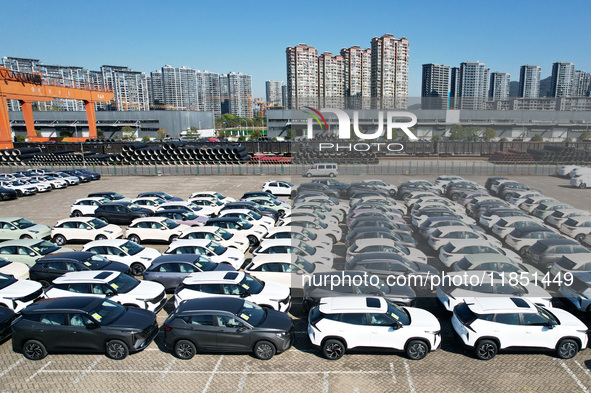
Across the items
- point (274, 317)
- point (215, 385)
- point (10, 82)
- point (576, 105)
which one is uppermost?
point (10, 82)

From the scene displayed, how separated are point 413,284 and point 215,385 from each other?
21.6 feet

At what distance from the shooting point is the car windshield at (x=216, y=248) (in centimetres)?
1405

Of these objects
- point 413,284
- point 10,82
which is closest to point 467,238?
point 413,284

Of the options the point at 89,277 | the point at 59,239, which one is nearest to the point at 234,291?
the point at 89,277

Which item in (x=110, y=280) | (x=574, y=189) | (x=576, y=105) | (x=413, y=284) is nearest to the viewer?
(x=110, y=280)

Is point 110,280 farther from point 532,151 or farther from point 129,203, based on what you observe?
point 532,151

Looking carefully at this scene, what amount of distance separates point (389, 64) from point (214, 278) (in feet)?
371

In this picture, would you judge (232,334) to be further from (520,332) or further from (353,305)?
(520,332)

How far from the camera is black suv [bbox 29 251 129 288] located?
41.6 feet

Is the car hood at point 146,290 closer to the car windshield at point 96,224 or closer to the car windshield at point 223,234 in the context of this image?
the car windshield at point 223,234

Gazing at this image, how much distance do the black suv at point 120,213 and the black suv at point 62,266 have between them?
24.7 feet

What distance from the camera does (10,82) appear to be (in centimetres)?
4756

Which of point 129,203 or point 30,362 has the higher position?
point 129,203

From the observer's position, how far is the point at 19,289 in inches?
431
